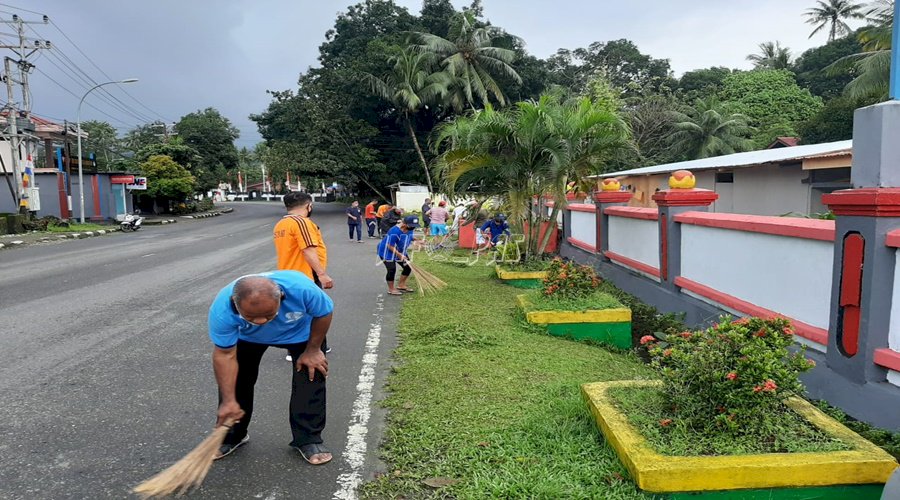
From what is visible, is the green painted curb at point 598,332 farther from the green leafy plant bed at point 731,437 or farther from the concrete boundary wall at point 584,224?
the concrete boundary wall at point 584,224

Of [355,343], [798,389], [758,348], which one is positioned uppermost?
[758,348]

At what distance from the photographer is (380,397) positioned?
14.7 feet

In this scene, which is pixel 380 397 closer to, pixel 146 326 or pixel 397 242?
pixel 146 326

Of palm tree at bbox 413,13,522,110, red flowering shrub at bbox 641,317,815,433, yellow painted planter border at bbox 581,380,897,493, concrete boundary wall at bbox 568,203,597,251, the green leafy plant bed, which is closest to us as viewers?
yellow painted planter border at bbox 581,380,897,493

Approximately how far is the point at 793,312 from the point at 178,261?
12513 mm

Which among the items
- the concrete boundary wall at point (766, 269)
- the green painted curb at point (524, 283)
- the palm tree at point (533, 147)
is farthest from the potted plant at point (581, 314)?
the palm tree at point (533, 147)

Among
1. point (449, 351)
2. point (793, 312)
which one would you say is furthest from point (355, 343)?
point (793, 312)

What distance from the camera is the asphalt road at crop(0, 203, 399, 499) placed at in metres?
3.28

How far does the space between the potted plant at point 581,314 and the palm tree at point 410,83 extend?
26073 mm

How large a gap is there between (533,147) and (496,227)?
10.4 ft

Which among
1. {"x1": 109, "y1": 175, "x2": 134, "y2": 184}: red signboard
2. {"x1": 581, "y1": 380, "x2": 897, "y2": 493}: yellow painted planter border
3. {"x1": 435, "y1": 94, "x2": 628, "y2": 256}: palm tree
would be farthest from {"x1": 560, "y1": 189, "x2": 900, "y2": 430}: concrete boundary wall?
{"x1": 109, "y1": 175, "x2": 134, "y2": 184}: red signboard

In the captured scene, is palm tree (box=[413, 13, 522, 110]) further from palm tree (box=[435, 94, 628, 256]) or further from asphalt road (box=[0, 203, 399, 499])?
asphalt road (box=[0, 203, 399, 499])

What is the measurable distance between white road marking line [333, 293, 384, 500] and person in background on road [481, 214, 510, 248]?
20.0 ft

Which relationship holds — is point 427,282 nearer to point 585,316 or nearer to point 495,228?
point 585,316
